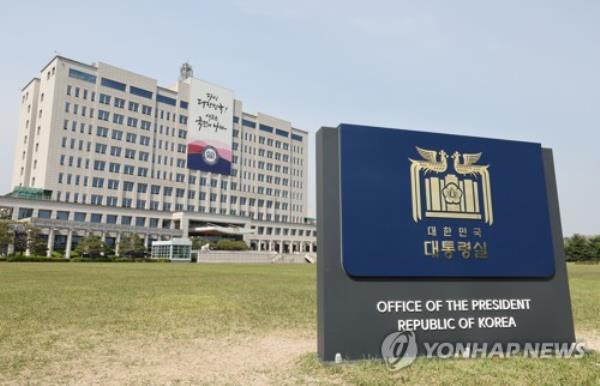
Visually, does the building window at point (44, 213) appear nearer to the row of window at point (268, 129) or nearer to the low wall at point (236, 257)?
the low wall at point (236, 257)

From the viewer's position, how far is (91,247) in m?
64.3

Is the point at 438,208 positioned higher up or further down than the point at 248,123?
further down

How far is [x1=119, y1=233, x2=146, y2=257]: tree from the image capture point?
227 ft

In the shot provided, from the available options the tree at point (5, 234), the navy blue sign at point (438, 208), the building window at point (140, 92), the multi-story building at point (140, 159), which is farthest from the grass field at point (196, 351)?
the building window at point (140, 92)

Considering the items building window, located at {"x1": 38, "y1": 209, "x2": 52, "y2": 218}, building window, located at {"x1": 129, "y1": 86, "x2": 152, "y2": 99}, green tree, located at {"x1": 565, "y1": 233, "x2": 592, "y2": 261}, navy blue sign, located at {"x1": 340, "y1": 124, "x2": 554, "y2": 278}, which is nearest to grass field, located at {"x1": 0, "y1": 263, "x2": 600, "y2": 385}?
navy blue sign, located at {"x1": 340, "y1": 124, "x2": 554, "y2": 278}

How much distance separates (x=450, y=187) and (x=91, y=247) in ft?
217

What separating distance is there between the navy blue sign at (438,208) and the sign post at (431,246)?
19 mm

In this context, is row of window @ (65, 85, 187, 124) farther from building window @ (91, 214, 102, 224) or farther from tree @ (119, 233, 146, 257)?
tree @ (119, 233, 146, 257)

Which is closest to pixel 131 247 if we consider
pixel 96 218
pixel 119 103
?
pixel 96 218

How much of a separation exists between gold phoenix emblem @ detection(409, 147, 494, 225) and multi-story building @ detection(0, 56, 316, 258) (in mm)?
74970

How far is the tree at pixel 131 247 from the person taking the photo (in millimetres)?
69062

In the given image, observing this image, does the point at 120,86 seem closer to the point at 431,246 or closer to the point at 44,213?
the point at 44,213

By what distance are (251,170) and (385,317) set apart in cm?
10209

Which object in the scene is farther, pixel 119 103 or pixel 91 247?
pixel 119 103
